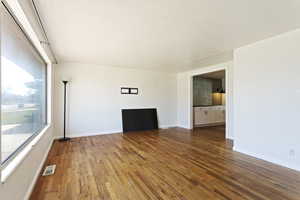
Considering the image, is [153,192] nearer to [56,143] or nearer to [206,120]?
[56,143]

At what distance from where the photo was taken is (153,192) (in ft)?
6.62

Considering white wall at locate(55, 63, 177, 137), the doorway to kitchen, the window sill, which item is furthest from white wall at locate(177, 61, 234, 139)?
the window sill

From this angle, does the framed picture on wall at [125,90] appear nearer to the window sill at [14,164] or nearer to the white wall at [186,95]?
the white wall at [186,95]

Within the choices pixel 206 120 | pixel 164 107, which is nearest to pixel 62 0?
pixel 164 107

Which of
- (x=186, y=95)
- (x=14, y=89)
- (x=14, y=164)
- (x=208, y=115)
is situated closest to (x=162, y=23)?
(x=14, y=89)

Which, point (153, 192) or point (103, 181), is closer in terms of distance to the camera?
point (153, 192)

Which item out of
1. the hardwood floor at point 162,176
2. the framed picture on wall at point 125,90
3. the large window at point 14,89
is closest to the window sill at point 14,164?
the large window at point 14,89

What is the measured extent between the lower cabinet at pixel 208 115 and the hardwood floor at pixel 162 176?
9.66 ft

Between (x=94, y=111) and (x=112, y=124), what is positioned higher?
(x=94, y=111)

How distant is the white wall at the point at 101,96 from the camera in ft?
16.1

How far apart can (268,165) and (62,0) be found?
13.3 ft

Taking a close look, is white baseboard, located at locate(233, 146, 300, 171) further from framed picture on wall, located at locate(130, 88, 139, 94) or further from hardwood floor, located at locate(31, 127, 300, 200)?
framed picture on wall, located at locate(130, 88, 139, 94)

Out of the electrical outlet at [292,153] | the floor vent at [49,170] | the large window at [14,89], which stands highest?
the large window at [14,89]

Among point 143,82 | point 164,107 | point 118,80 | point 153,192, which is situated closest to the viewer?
point 153,192
